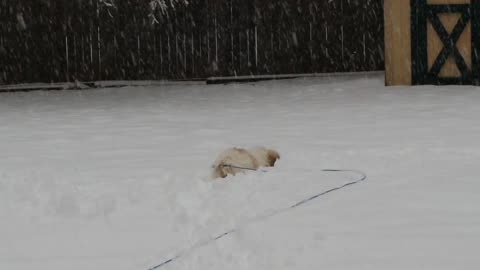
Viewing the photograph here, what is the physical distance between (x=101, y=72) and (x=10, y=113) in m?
3.73

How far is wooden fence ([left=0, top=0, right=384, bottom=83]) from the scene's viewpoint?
14.6 m

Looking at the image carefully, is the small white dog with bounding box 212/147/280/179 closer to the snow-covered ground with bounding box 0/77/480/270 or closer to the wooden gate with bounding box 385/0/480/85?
the snow-covered ground with bounding box 0/77/480/270

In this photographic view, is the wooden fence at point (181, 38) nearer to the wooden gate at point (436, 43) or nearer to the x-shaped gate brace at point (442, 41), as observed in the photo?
the wooden gate at point (436, 43)

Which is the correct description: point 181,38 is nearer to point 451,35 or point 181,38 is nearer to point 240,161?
point 451,35

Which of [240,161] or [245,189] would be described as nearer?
[245,189]

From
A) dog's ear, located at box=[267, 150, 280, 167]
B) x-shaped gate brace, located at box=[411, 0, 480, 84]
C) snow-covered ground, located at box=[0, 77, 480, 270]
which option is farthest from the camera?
x-shaped gate brace, located at box=[411, 0, 480, 84]

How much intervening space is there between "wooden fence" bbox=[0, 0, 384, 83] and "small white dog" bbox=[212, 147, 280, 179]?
8298mm

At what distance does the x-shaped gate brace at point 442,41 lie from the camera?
12125 millimetres

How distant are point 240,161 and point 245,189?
1.64 feet

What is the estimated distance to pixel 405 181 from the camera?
5.85 m

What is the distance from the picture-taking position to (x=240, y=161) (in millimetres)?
6219

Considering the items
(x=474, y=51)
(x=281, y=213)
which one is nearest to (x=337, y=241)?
(x=281, y=213)

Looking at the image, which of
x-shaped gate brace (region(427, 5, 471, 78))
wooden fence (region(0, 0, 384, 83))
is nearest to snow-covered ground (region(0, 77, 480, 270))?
x-shaped gate brace (region(427, 5, 471, 78))

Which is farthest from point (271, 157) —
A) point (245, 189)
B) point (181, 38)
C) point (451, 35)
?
point (181, 38)
